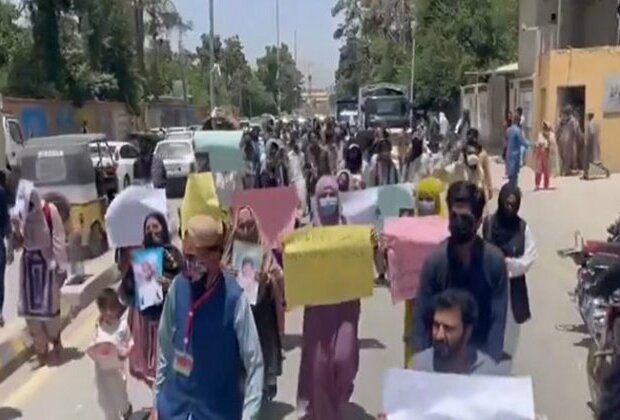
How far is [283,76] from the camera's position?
5600 inches

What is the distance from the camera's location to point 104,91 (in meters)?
44.7

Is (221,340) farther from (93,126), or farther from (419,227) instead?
(93,126)

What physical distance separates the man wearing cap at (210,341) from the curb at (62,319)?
16.6ft

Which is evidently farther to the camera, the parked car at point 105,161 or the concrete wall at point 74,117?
the concrete wall at point 74,117

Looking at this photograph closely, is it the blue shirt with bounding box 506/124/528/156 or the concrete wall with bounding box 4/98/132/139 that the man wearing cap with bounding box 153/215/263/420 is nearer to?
the blue shirt with bounding box 506/124/528/156

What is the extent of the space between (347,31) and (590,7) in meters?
72.8

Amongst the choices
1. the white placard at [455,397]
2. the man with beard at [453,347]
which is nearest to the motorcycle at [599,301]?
the man with beard at [453,347]

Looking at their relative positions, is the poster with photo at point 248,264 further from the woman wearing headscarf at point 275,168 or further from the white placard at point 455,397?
the woman wearing headscarf at point 275,168

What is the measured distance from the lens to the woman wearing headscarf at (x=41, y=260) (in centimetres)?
878

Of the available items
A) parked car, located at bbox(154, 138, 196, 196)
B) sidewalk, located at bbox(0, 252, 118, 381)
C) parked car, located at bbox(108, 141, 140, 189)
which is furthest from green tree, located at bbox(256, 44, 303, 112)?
sidewalk, located at bbox(0, 252, 118, 381)

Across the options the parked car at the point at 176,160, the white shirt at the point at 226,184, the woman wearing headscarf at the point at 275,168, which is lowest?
the parked car at the point at 176,160

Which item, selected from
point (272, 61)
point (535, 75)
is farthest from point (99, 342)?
point (272, 61)

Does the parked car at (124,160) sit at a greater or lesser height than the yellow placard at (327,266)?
lesser

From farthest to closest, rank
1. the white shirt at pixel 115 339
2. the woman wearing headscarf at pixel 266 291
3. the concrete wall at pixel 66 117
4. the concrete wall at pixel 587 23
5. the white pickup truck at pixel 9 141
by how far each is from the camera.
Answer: the concrete wall at pixel 587 23, the concrete wall at pixel 66 117, the white pickup truck at pixel 9 141, the white shirt at pixel 115 339, the woman wearing headscarf at pixel 266 291
